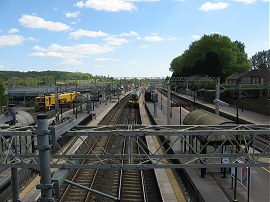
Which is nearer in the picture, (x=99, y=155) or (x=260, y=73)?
(x=99, y=155)

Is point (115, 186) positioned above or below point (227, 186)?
below

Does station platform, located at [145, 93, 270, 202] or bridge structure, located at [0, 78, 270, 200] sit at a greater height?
bridge structure, located at [0, 78, 270, 200]

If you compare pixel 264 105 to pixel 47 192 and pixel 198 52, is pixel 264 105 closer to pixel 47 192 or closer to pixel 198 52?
pixel 47 192

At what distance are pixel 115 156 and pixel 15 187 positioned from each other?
4.49 m

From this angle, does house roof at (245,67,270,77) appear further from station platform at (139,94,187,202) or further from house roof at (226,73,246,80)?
station platform at (139,94,187,202)

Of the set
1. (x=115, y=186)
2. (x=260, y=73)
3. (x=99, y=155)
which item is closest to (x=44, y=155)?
(x=99, y=155)

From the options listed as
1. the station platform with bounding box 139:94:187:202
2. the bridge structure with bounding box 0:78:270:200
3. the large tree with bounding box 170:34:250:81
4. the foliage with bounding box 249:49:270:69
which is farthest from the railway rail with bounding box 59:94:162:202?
the foliage with bounding box 249:49:270:69

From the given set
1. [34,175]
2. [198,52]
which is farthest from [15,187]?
[198,52]

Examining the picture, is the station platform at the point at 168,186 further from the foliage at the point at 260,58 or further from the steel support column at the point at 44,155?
the foliage at the point at 260,58

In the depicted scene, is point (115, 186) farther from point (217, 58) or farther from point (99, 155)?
point (217, 58)

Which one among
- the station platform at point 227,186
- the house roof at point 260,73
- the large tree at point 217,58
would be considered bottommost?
the station platform at point 227,186

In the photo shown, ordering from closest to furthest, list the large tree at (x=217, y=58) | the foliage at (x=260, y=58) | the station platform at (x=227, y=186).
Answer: the station platform at (x=227, y=186)
the large tree at (x=217, y=58)
the foliage at (x=260, y=58)

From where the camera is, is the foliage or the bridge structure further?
the foliage

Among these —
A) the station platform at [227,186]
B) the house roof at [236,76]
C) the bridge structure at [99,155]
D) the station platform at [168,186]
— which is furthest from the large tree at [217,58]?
the bridge structure at [99,155]
